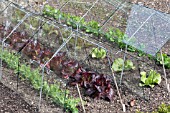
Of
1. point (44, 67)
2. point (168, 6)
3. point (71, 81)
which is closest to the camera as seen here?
point (44, 67)

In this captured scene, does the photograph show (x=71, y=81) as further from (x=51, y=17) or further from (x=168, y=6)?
(x=168, y=6)

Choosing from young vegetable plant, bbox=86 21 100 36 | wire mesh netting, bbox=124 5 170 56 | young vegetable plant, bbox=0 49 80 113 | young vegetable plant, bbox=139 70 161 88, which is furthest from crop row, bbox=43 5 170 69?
young vegetable plant, bbox=0 49 80 113

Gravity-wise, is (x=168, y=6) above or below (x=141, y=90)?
above

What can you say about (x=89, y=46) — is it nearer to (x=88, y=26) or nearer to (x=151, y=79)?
(x=151, y=79)

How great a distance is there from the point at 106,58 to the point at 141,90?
923 millimetres

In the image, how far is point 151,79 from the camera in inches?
315

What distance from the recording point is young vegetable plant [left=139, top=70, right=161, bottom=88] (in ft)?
26.1

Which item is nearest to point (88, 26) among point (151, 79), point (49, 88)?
point (151, 79)

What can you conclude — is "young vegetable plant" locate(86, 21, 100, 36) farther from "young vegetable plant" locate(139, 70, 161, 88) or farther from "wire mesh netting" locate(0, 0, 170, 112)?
"young vegetable plant" locate(139, 70, 161, 88)

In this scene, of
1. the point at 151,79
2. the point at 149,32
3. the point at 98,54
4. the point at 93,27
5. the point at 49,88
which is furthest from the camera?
the point at 93,27

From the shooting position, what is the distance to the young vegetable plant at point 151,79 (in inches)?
313

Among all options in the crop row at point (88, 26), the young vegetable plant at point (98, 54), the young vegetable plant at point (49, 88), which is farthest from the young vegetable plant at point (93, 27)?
the young vegetable plant at point (49, 88)

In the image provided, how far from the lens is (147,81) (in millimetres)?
7945

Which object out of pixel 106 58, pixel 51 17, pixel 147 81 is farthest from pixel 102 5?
pixel 147 81
